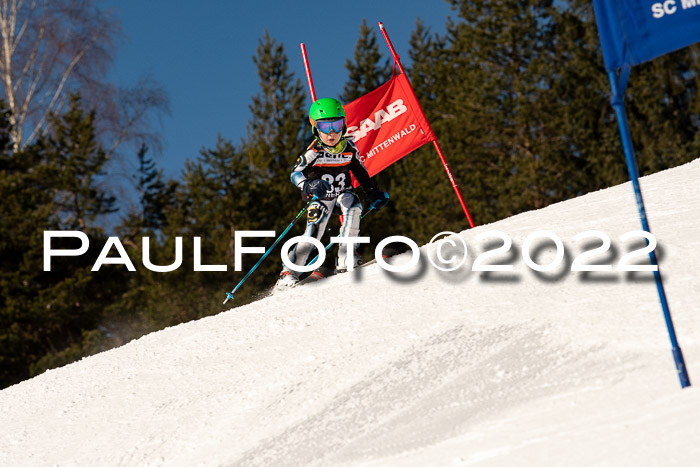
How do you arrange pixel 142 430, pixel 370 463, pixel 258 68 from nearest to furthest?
pixel 370 463, pixel 142 430, pixel 258 68

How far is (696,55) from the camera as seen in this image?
20812 mm

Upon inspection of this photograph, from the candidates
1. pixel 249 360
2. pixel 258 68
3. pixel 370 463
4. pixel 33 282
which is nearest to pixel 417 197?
pixel 258 68

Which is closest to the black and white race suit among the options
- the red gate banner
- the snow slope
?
the snow slope

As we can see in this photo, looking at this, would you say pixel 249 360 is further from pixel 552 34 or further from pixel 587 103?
pixel 552 34

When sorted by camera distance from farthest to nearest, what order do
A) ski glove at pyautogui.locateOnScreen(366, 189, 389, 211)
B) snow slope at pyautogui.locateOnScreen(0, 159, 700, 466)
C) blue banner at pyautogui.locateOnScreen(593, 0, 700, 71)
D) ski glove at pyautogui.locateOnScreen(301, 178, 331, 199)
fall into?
ski glove at pyautogui.locateOnScreen(366, 189, 389, 211), ski glove at pyautogui.locateOnScreen(301, 178, 331, 199), blue banner at pyautogui.locateOnScreen(593, 0, 700, 71), snow slope at pyautogui.locateOnScreen(0, 159, 700, 466)

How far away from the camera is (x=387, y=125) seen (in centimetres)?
903

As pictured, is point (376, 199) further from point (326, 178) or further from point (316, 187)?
point (316, 187)

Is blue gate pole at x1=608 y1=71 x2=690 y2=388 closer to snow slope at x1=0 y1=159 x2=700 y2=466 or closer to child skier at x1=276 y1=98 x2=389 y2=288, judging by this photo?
snow slope at x1=0 y1=159 x2=700 y2=466

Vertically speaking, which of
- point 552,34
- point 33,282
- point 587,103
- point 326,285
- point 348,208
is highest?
point 552,34

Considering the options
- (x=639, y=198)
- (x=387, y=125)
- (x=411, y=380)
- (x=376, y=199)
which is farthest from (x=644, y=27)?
(x=387, y=125)

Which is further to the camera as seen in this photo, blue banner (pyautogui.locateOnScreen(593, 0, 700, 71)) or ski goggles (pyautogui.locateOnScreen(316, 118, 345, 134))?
ski goggles (pyautogui.locateOnScreen(316, 118, 345, 134))

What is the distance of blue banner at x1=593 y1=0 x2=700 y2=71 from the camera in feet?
11.4

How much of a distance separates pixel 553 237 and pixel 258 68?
20967 mm

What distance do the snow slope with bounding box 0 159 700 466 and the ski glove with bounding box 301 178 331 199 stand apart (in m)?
0.77
